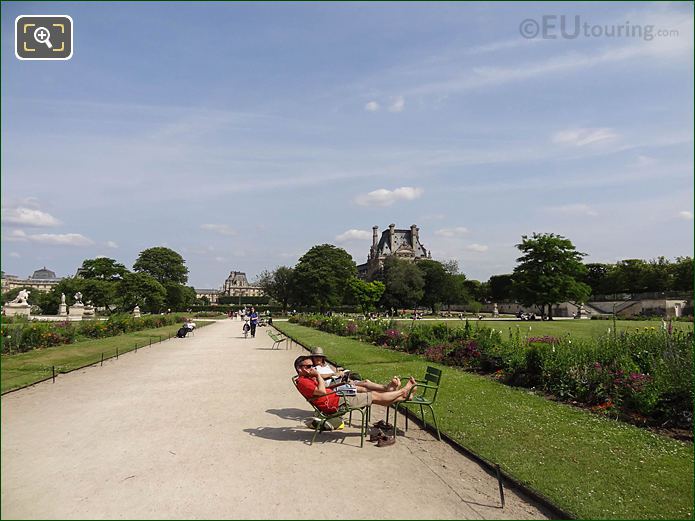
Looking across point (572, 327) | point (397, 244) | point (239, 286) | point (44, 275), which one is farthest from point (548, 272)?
point (44, 275)

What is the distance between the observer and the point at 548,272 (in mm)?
59875

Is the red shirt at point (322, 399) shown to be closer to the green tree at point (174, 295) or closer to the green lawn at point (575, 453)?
the green lawn at point (575, 453)

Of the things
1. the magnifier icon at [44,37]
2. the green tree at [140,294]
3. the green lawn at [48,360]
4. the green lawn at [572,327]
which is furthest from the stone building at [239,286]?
the magnifier icon at [44,37]

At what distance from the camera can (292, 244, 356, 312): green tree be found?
7569cm

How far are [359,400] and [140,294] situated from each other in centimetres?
5556

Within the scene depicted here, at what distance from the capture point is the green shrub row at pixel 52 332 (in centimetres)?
1966

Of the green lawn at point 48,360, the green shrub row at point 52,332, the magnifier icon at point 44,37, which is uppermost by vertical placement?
the magnifier icon at point 44,37

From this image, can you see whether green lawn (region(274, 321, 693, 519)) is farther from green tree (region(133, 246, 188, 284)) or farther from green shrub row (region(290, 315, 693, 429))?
green tree (region(133, 246, 188, 284))

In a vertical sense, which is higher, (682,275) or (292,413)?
(682,275)

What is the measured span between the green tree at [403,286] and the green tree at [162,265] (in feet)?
105

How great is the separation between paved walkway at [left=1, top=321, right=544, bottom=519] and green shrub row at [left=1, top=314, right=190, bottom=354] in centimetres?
1017

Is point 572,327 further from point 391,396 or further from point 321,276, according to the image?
point 321,276

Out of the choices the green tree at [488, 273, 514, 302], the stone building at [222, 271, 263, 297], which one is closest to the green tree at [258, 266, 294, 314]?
the green tree at [488, 273, 514, 302]

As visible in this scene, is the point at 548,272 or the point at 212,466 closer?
the point at 212,466
